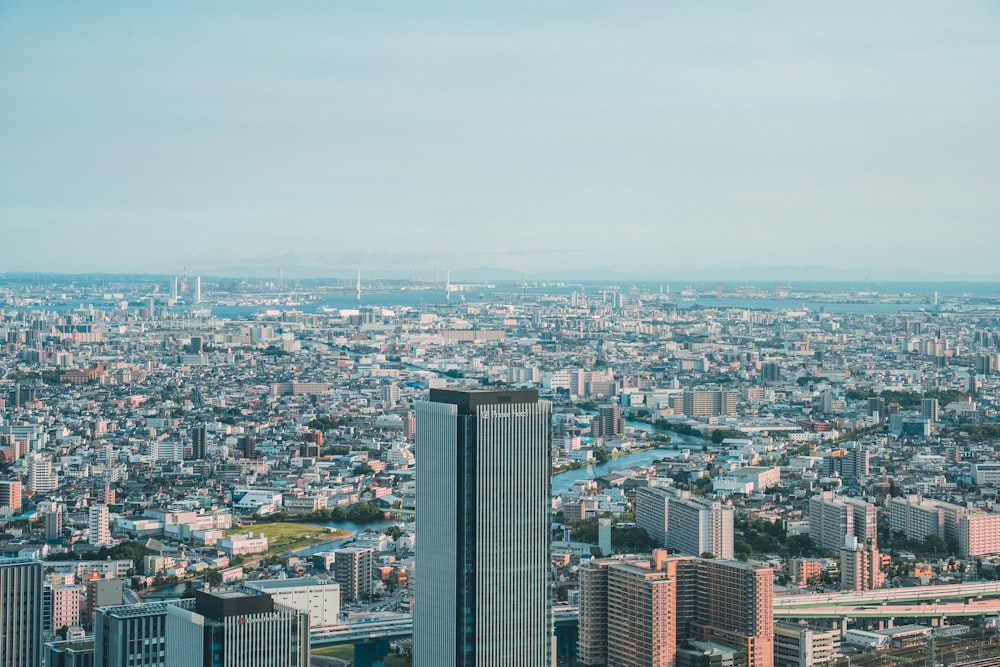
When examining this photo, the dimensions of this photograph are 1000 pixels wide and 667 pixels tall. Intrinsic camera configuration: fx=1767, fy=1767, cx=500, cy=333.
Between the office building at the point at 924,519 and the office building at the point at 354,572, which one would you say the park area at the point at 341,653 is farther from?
the office building at the point at 924,519

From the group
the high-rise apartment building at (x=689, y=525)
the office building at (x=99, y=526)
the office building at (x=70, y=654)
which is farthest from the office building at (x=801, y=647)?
the office building at (x=99, y=526)

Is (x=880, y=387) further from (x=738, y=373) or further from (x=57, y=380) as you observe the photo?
(x=57, y=380)

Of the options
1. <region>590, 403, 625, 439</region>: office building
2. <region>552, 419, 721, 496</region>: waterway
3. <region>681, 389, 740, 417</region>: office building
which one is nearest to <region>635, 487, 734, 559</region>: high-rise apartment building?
<region>552, 419, 721, 496</region>: waterway

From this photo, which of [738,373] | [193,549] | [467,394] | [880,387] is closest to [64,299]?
[738,373]

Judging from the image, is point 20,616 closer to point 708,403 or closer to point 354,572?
point 354,572

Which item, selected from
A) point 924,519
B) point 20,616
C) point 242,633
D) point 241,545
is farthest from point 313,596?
point 924,519
